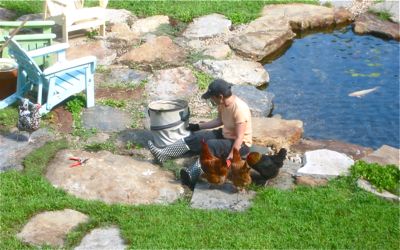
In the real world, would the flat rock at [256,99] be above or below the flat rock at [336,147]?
above

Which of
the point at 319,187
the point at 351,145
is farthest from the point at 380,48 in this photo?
the point at 319,187

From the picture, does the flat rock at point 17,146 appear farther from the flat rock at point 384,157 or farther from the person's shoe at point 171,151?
the flat rock at point 384,157

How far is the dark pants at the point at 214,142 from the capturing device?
22.2 feet

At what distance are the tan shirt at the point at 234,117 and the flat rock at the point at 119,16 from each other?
552 cm

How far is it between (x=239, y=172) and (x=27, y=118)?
253 centimetres

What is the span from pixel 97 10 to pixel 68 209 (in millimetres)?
5645

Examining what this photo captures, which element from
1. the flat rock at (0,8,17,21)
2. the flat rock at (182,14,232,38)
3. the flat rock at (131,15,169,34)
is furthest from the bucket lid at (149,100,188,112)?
the flat rock at (0,8,17,21)

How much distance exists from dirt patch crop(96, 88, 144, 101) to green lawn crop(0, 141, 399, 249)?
2.59m

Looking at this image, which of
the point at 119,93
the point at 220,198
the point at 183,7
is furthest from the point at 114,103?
the point at 183,7

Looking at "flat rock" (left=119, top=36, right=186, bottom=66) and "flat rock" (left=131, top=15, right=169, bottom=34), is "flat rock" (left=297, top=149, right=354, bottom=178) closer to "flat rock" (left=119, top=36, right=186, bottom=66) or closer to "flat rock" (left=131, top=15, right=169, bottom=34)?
"flat rock" (left=119, top=36, right=186, bottom=66)

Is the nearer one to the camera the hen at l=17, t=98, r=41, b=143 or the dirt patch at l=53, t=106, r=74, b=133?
the hen at l=17, t=98, r=41, b=143

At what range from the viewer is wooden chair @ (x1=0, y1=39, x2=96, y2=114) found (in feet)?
25.2

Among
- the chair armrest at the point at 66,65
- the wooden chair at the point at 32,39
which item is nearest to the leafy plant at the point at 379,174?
the chair armrest at the point at 66,65

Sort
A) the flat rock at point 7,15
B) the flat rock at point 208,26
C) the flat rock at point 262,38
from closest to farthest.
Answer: the flat rock at point 262,38 → the flat rock at point 208,26 → the flat rock at point 7,15
